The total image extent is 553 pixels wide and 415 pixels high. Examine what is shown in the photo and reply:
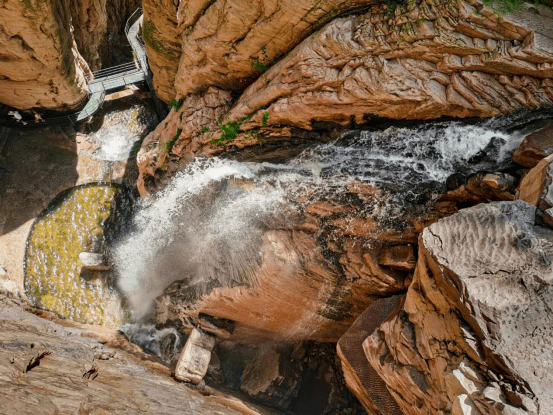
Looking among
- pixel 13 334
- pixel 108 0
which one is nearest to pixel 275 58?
pixel 13 334

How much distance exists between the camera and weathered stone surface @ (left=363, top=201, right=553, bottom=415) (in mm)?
3467

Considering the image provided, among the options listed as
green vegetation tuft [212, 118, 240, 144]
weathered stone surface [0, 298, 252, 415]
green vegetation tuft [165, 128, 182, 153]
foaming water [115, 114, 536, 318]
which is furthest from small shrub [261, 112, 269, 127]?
weathered stone surface [0, 298, 252, 415]

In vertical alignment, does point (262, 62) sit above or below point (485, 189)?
above

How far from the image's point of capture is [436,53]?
5227 mm

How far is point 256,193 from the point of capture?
291 inches

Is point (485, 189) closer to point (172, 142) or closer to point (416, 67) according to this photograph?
point (416, 67)

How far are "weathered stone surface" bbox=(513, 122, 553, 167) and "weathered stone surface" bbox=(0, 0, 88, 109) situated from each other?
8.77m

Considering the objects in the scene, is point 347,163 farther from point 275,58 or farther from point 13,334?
point 13,334

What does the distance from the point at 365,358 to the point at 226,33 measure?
5.72 metres

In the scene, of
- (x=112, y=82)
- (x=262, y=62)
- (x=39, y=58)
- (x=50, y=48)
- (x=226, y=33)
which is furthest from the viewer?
(x=112, y=82)

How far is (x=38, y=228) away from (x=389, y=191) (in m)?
8.76

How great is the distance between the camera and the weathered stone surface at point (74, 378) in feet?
14.3

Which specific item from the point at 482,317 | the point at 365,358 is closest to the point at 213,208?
the point at 365,358

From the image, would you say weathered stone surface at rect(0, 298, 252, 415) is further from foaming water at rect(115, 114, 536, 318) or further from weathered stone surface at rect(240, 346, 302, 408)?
foaming water at rect(115, 114, 536, 318)
